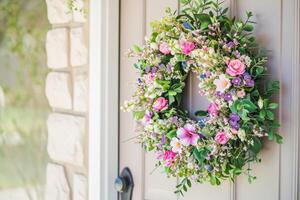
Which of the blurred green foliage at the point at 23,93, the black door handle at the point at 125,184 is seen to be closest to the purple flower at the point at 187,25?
the black door handle at the point at 125,184

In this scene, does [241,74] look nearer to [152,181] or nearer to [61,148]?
[152,181]

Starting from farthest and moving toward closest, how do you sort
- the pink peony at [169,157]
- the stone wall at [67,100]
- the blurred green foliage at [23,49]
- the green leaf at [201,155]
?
1. the blurred green foliage at [23,49]
2. the stone wall at [67,100]
3. the pink peony at [169,157]
4. the green leaf at [201,155]

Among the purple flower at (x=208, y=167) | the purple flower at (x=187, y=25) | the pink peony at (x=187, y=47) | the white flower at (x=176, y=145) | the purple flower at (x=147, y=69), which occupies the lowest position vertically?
the purple flower at (x=208, y=167)

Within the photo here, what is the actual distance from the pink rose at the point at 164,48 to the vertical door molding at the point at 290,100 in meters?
0.43

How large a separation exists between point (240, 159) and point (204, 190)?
0.32 meters

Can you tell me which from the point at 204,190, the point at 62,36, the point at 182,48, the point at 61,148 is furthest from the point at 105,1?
the point at 204,190

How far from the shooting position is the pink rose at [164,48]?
159cm

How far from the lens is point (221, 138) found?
1.42 meters

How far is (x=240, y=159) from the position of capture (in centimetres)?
145

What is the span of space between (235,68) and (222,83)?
0.07 metres

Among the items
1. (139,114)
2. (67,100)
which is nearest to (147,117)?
(139,114)

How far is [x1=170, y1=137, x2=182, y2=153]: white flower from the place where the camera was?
1.52 metres

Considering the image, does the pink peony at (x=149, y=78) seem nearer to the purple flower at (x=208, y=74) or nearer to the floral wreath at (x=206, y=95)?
the floral wreath at (x=206, y=95)

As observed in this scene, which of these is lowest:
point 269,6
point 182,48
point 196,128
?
point 196,128
